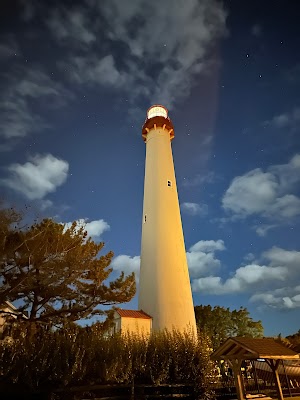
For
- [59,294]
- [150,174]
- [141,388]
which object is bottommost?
[141,388]

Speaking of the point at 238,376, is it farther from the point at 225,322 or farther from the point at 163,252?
the point at 225,322

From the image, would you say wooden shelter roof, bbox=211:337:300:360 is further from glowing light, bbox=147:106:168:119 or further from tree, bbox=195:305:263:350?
glowing light, bbox=147:106:168:119

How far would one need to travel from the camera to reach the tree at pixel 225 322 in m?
30.6

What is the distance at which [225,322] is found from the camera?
31.2 m

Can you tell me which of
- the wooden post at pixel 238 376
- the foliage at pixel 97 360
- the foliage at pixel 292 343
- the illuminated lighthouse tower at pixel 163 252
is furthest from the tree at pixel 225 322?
the wooden post at pixel 238 376

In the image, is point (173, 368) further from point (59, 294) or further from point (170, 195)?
point (170, 195)

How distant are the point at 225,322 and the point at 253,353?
77.0 feet

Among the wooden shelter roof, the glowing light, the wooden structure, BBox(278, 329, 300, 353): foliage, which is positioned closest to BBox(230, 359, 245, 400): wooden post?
the wooden structure

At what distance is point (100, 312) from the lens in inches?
545

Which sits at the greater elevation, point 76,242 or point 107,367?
point 76,242

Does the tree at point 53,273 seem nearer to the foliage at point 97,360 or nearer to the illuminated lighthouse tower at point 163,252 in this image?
the foliage at point 97,360

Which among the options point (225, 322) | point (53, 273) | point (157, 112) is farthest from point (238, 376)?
point (157, 112)

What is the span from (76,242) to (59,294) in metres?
2.44

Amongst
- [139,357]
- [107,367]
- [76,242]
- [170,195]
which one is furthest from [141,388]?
[170,195]
